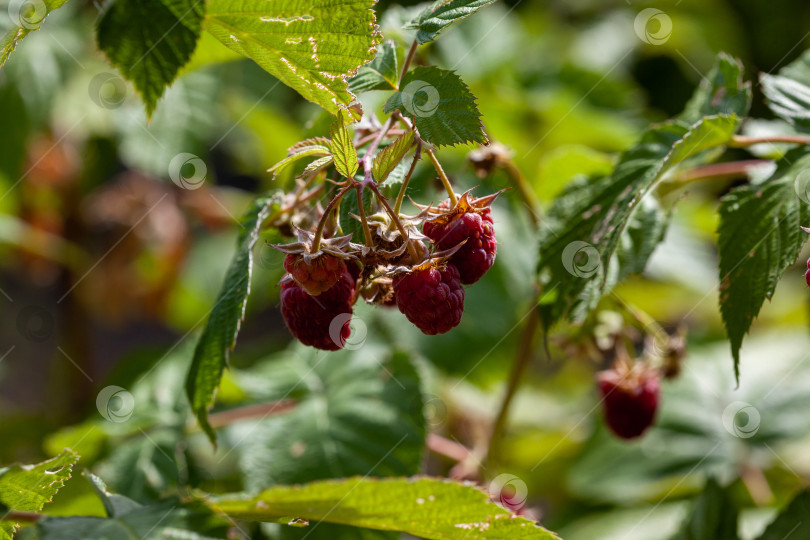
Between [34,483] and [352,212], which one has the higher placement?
[352,212]

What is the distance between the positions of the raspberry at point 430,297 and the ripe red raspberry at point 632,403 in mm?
500

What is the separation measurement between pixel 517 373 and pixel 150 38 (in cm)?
65

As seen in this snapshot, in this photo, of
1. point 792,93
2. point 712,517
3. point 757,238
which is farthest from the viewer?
point 712,517

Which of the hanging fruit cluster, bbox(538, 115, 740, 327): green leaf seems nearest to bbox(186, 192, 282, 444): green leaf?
the hanging fruit cluster

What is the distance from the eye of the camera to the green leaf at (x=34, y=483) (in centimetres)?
65

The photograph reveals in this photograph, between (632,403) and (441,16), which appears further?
(632,403)

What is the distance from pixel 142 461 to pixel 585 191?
0.67m

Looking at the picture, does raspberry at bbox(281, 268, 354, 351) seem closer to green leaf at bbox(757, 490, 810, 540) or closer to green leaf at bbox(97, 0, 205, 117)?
green leaf at bbox(97, 0, 205, 117)

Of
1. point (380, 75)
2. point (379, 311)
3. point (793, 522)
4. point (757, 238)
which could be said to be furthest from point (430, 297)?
point (379, 311)

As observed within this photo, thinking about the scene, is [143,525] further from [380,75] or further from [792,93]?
[792,93]

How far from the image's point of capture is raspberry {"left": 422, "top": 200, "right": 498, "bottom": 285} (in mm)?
616

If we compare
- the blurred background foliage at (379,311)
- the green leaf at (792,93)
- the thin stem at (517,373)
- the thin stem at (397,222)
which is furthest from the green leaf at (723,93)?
the thin stem at (397,222)

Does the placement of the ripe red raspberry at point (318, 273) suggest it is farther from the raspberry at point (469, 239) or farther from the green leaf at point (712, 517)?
the green leaf at point (712, 517)

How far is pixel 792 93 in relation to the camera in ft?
2.64
